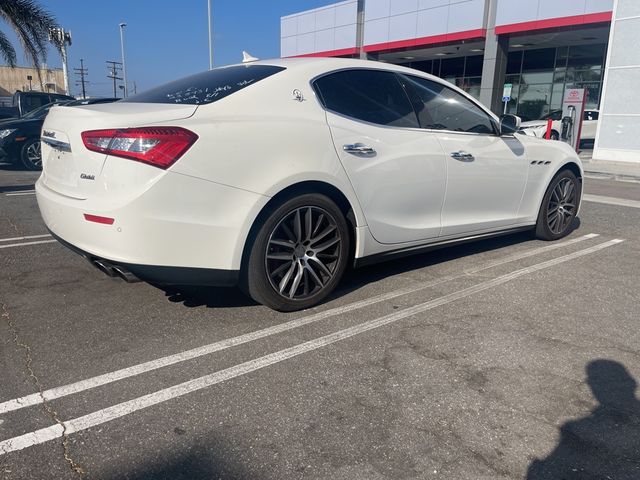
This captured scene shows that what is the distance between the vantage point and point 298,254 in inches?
134

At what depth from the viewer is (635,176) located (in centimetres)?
1239

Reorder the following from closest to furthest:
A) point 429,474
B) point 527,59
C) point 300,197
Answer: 1. point 429,474
2. point 300,197
3. point 527,59

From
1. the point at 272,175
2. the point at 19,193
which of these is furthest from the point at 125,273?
the point at 19,193

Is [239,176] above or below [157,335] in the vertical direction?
above

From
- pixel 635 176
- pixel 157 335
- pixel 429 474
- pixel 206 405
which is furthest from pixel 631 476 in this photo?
pixel 635 176

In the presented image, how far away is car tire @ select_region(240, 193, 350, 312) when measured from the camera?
320 cm

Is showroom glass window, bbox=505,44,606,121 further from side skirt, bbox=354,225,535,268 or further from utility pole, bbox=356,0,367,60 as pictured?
side skirt, bbox=354,225,535,268

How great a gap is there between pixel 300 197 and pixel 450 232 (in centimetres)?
160

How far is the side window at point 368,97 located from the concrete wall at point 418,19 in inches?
760

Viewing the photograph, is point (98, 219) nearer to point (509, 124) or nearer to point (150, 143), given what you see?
point (150, 143)

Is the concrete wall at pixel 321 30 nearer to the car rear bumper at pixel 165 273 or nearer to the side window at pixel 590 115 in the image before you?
the side window at pixel 590 115

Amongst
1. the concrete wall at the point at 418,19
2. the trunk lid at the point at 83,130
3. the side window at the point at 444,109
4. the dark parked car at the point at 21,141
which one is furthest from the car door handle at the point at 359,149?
the concrete wall at the point at 418,19

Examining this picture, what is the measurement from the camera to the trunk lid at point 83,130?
286 centimetres

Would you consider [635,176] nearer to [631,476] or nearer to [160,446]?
[631,476]
